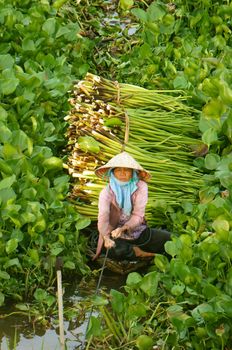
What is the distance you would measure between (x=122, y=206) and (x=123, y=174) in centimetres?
20

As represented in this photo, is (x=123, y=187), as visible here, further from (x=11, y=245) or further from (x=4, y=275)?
(x=4, y=275)

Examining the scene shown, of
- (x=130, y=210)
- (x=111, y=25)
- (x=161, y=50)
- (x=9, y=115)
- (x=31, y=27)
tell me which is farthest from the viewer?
(x=111, y=25)

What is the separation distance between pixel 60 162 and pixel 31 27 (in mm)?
1671

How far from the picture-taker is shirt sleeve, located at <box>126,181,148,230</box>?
5.41 meters

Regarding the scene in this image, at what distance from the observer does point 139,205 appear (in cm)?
543

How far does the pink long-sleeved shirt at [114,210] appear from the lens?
17.7ft

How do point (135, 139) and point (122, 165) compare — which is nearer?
point (122, 165)

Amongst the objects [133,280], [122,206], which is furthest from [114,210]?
[133,280]

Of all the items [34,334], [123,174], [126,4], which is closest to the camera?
[34,334]

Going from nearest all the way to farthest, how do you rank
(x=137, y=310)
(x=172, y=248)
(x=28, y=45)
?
(x=137, y=310) → (x=172, y=248) → (x=28, y=45)

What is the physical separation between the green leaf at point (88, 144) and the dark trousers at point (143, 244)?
574 mm

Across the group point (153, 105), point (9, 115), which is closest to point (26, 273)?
point (9, 115)

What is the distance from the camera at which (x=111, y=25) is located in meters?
8.70

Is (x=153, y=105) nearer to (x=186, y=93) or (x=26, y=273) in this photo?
(x=186, y=93)
